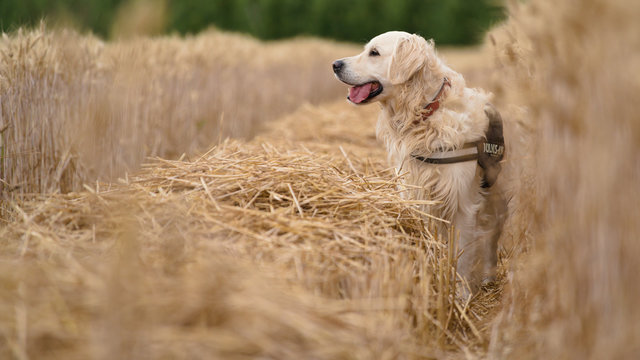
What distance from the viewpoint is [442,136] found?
2777 millimetres

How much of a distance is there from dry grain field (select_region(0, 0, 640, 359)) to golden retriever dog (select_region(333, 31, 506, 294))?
19cm

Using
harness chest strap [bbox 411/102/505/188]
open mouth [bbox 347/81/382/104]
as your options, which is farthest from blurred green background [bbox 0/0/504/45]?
harness chest strap [bbox 411/102/505/188]

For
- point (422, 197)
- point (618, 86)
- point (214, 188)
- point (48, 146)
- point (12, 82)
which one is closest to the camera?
point (618, 86)

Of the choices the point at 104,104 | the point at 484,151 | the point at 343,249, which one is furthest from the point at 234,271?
the point at 484,151

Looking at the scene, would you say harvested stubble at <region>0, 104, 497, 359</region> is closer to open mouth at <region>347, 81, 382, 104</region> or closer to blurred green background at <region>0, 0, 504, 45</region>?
open mouth at <region>347, 81, 382, 104</region>

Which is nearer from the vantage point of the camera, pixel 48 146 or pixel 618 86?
pixel 618 86

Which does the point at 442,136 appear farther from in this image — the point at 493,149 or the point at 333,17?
the point at 333,17

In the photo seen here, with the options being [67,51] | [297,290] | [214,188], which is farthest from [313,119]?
[297,290]

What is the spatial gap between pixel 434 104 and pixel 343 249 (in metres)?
1.29

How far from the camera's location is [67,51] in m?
3.45

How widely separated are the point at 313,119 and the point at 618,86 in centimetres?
512

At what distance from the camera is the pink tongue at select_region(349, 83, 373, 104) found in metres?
3.09

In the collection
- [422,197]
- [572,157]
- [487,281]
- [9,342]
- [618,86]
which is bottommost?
[487,281]

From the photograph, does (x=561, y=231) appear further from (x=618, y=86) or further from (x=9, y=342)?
(x=9, y=342)
